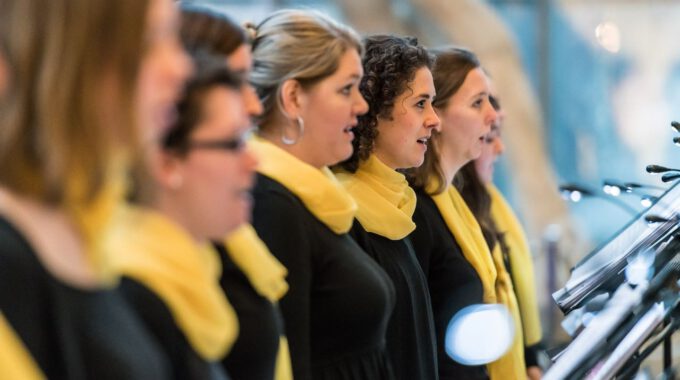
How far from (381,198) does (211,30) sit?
3.82 ft

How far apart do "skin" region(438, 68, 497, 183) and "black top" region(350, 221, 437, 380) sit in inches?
21.3

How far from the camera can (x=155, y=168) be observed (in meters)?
1.63

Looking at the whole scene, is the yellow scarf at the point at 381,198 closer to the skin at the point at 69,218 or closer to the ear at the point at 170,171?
the ear at the point at 170,171

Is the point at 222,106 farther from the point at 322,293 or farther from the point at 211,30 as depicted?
the point at 322,293

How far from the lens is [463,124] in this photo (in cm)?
369

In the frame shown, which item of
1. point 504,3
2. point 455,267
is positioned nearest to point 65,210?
point 455,267

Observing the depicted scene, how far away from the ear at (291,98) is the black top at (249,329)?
0.56 meters

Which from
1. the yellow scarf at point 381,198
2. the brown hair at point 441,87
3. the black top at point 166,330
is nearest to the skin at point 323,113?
the yellow scarf at point 381,198

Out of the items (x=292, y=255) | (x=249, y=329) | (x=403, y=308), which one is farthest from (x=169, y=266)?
(x=403, y=308)

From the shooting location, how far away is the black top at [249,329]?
7.17 feet

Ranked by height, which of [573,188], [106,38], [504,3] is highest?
[106,38]

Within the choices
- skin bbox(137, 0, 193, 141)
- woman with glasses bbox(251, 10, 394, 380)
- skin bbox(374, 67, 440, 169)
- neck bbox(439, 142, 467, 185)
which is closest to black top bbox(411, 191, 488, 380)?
neck bbox(439, 142, 467, 185)

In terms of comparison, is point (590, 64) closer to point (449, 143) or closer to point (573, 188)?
point (449, 143)

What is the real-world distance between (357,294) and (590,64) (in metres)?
7.08
